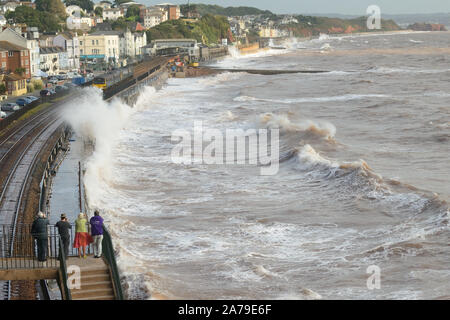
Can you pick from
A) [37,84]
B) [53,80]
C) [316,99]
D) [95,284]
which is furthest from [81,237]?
[53,80]

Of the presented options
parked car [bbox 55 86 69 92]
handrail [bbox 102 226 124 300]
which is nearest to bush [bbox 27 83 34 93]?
parked car [bbox 55 86 69 92]

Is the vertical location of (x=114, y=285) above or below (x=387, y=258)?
above

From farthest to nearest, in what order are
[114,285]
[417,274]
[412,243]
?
[412,243] → [417,274] → [114,285]

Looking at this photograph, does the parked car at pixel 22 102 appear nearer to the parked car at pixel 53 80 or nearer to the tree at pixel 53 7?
the parked car at pixel 53 80

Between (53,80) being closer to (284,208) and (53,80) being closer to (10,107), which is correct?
(10,107)

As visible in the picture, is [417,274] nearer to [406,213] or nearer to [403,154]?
[406,213]

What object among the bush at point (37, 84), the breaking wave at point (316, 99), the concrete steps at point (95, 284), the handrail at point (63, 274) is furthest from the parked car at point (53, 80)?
the concrete steps at point (95, 284)

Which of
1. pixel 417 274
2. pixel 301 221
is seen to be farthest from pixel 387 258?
pixel 301 221
